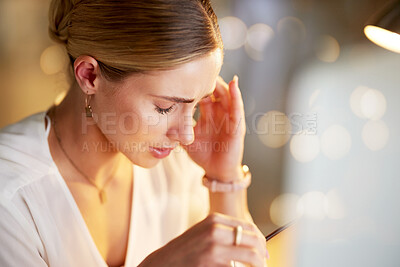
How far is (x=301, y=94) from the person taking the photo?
1.63 metres

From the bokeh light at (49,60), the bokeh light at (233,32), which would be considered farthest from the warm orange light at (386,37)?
the bokeh light at (49,60)

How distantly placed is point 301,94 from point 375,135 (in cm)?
37

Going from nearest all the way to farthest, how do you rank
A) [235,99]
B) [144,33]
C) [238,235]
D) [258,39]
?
[238,235] < [144,33] < [235,99] < [258,39]

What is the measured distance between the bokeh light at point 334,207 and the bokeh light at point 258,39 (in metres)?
0.67

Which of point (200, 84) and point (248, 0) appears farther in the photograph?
point (248, 0)

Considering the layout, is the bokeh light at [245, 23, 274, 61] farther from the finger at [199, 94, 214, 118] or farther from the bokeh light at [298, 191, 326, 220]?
the finger at [199, 94, 214, 118]

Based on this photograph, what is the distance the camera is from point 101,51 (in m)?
0.68

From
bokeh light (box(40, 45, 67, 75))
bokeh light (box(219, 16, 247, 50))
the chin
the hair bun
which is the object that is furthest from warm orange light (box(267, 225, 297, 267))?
bokeh light (box(40, 45, 67, 75))

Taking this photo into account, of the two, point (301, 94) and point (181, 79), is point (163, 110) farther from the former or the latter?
point (301, 94)

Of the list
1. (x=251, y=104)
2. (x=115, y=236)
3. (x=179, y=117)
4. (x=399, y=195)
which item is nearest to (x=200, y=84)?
(x=179, y=117)

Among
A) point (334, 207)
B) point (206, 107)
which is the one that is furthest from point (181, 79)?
point (334, 207)

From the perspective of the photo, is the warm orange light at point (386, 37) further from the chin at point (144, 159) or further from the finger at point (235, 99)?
the chin at point (144, 159)

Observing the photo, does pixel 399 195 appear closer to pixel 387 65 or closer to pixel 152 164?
pixel 387 65

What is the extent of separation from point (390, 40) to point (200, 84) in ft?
1.00
